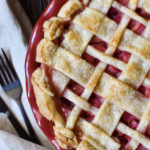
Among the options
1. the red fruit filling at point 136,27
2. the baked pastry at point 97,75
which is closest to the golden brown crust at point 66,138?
the baked pastry at point 97,75

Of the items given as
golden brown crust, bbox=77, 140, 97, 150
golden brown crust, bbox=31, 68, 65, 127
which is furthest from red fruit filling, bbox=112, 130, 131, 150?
golden brown crust, bbox=31, 68, 65, 127

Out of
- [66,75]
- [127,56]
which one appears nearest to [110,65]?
[127,56]

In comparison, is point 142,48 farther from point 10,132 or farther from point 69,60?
point 10,132

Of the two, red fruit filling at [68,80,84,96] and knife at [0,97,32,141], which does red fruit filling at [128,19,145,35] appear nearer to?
red fruit filling at [68,80,84,96]

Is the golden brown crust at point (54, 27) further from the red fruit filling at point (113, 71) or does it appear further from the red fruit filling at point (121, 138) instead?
the red fruit filling at point (121, 138)

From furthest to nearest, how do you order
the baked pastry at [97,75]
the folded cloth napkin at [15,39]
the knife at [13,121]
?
1. the knife at [13,121]
2. the folded cloth napkin at [15,39]
3. the baked pastry at [97,75]

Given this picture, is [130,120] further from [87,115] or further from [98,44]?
[98,44]
